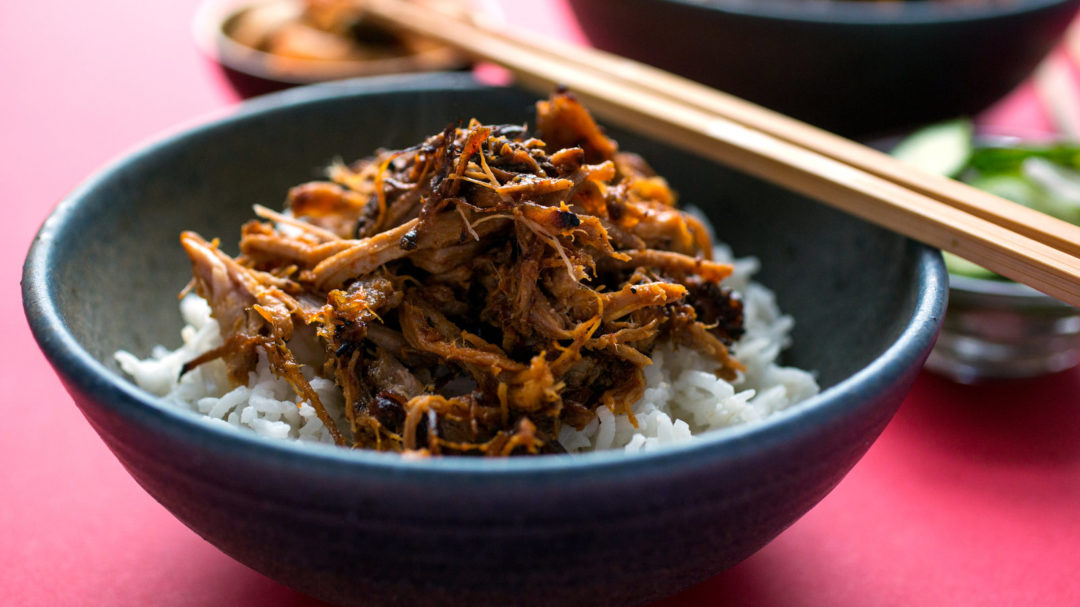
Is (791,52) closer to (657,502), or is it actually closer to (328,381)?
(328,381)

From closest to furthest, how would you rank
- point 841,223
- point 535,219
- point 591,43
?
point 535,219 < point 841,223 < point 591,43

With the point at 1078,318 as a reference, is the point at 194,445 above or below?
below

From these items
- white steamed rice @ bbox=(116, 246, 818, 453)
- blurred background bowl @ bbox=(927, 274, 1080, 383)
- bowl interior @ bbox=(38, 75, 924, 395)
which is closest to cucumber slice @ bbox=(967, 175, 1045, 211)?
blurred background bowl @ bbox=(927, 274, 1080, 383)

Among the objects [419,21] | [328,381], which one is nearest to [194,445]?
[328,381]

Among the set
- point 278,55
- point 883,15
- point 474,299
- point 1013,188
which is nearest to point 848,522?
point 474,299

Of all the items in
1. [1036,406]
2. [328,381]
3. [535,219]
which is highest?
[1036,406]

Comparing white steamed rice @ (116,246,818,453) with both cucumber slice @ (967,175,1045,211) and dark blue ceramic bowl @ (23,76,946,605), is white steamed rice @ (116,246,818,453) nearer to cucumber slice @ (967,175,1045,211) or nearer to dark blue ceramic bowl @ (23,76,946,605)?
dark blue ceramic bowl @ (23,76,946,605)

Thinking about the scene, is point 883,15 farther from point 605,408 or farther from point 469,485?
point 469,485
